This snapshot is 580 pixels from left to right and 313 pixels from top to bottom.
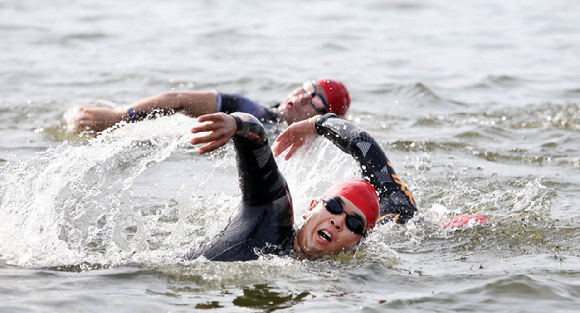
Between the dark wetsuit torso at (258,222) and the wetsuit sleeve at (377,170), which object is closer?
the dark wetsuit torso at (258,222)

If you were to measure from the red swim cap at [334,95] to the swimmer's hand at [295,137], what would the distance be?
8.20 ft

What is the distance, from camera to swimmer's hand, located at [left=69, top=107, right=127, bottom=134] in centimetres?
635

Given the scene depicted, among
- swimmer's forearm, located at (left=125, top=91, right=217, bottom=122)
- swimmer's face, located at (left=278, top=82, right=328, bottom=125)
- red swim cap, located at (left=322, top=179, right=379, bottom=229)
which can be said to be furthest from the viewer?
swimmer's face, located at (left=278, top=82, right=328, bottom=125)

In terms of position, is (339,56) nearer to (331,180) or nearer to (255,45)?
(255,45)

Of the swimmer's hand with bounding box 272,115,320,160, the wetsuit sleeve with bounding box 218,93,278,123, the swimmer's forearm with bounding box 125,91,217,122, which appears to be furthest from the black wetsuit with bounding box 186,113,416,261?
the wetsuit sleeve with bounding box 218,93,278,123

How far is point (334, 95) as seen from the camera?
307 inches

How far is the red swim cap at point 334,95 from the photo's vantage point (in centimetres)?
778

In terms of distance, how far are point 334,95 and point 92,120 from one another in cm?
306

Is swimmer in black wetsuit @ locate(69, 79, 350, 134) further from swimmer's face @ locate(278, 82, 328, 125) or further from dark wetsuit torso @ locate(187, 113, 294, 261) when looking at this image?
dark wetsuit torso @ locate(187, 113, 294, 261)

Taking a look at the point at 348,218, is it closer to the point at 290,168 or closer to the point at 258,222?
the point at 258,222

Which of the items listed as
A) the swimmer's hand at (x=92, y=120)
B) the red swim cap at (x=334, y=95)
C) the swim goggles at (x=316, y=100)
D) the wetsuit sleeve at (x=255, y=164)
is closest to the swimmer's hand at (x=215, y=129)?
the wetsuit sleeve at (x=255, y=164)

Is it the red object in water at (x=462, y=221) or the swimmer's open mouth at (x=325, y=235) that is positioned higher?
the swimmer's open mouth at (x=325, y=235)

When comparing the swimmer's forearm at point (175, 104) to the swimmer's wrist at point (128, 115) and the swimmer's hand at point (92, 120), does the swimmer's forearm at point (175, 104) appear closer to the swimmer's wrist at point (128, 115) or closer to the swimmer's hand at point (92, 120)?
the swimmer's wrist at point (128, 115)

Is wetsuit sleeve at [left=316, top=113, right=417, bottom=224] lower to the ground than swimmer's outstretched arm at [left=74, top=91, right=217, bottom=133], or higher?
lower
